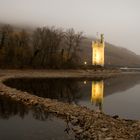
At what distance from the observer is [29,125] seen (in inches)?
603

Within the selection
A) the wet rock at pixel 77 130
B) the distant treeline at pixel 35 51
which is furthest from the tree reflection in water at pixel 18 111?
the distant treeline at pixel 35 51

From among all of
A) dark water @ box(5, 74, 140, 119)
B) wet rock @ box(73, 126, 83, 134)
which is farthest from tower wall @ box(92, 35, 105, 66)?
wet rock @ box(73, 126, 83, 134)

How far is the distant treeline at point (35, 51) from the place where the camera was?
2819 inches

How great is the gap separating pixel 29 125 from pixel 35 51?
62.8 m

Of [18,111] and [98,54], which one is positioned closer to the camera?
[18,111]

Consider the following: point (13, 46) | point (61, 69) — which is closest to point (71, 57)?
point (61, 69)

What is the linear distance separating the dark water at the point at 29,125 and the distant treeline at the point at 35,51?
48.5 m

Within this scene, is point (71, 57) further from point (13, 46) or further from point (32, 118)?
point (32, 118)

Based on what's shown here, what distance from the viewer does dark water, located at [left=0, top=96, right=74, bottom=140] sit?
13086 millimetres

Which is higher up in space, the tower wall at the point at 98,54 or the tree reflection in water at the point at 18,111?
the tower wall at the point at 98,54

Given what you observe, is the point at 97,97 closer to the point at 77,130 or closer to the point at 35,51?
the point at 77,130

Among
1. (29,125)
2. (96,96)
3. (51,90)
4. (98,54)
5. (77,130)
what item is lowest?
(96,96)

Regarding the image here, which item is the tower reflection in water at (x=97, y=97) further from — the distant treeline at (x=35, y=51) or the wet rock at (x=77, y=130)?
the distant treeline at (x=35, y=51)

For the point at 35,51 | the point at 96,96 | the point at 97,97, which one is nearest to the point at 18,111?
the point at 97,97
